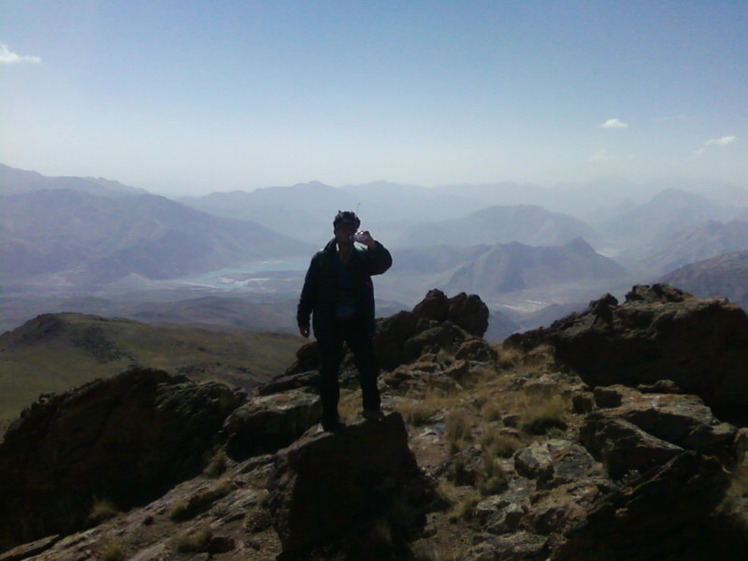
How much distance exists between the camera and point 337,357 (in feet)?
24.0

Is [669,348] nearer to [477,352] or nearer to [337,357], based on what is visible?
[337,357]

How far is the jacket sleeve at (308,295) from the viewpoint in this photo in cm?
721

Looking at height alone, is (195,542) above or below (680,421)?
below

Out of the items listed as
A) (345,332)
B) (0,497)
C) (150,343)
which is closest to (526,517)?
(345,332)

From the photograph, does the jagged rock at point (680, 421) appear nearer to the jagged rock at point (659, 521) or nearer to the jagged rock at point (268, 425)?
the jagged rock at point (659, 521)

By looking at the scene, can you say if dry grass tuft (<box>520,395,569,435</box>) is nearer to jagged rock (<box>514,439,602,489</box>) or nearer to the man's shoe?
jagged rock (<box>514,439,602,489</box>)

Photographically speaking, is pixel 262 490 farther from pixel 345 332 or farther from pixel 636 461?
pixel 636 461

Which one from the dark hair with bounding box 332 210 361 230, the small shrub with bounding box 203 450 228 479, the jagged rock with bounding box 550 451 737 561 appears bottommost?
the small shrub with bounding box 203 450 228 479

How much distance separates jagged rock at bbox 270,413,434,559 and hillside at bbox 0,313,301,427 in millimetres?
44475

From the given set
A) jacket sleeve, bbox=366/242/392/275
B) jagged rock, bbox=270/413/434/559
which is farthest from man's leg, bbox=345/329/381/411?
jacket sleeve, bbox=366/242/392/275

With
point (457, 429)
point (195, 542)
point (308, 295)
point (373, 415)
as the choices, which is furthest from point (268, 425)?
point (308, 295)

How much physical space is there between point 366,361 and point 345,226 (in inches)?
79.6

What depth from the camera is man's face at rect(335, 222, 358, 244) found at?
705 centimetres

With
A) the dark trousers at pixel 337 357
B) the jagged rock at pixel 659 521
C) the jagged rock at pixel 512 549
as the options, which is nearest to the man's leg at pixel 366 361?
the dark trousers at pixel 337 357
